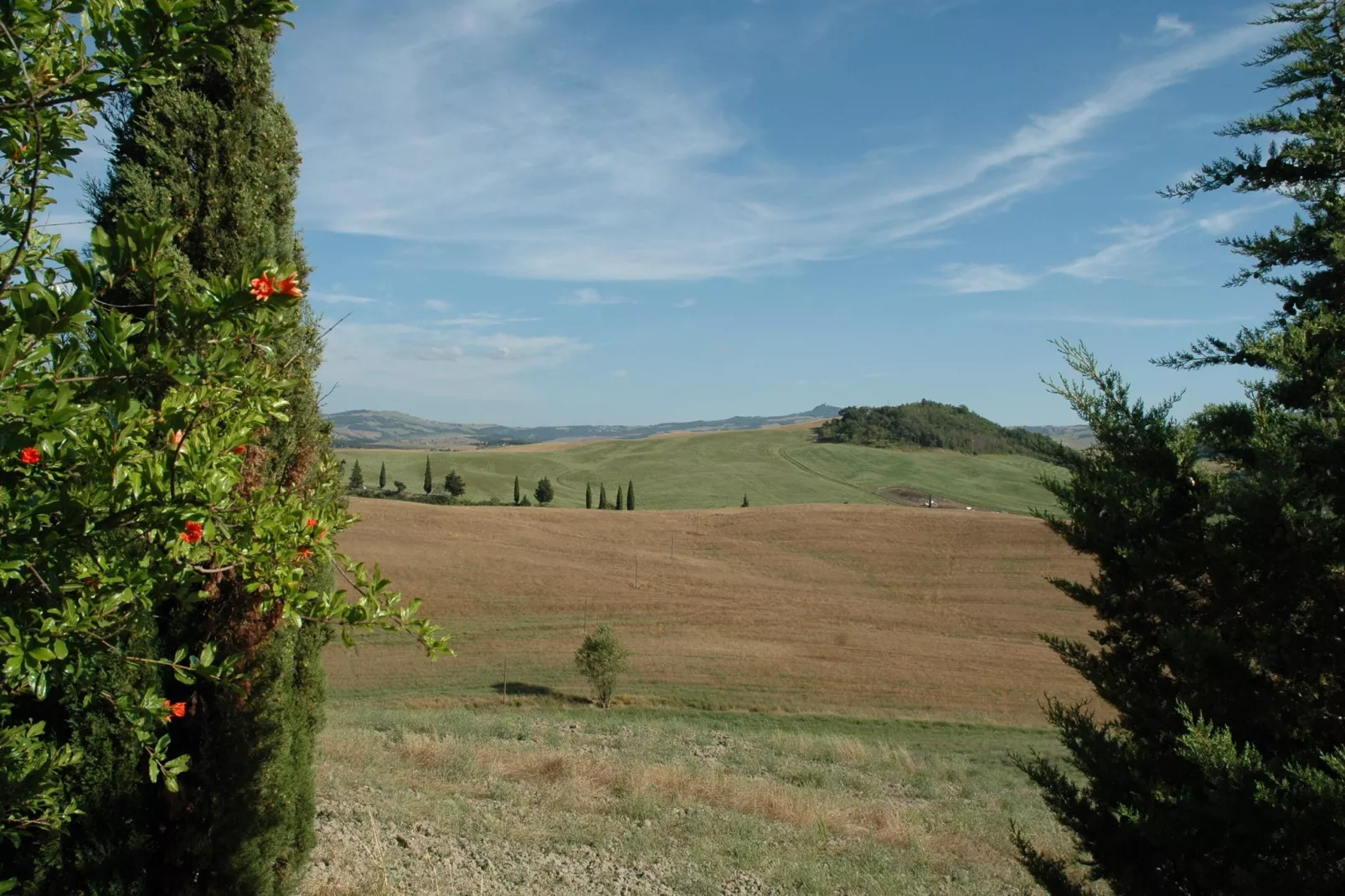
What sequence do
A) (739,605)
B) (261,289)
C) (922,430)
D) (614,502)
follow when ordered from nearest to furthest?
(261,289)
(739,605)
(614,502)
(922,430)

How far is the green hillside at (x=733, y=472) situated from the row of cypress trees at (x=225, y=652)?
242 ft

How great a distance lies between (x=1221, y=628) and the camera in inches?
160

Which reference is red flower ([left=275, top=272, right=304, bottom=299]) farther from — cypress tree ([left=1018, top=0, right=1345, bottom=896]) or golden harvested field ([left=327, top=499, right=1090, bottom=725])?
golden harvested field ([left=327, top=499, right=1090, bottom=725])

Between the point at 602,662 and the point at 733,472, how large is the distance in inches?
2927

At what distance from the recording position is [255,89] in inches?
255

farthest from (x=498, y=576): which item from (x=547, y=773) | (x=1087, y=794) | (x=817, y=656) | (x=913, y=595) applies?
(x=1087, y=794)

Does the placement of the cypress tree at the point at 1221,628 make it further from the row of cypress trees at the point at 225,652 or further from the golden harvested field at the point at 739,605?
the golden harvested field at the point at 739,605

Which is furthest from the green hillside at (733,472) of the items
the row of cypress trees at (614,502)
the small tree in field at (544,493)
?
the small tree in field at (544,493)

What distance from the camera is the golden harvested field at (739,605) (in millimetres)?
29266

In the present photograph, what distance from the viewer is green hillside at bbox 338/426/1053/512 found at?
8694 cm

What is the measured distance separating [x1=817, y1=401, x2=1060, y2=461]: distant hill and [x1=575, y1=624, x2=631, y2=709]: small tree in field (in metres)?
90.7

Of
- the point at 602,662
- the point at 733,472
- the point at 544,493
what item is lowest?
the point at 602,662

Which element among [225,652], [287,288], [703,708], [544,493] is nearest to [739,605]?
[703,708]

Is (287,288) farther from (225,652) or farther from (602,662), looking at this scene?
(602,662)
